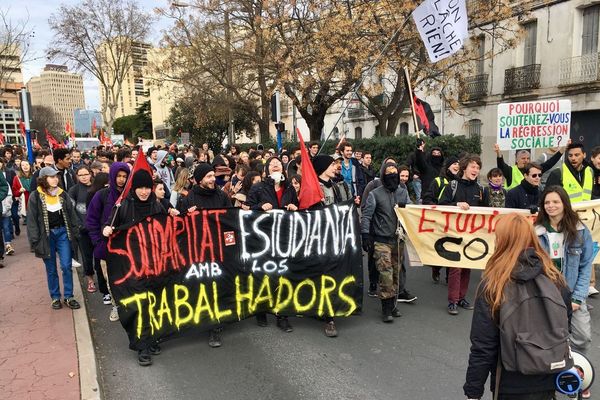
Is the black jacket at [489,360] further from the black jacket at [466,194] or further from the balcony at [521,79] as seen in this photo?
the balcony at [521,79]

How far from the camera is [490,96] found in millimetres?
21641

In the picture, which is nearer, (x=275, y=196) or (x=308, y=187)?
(x=308, y=187)

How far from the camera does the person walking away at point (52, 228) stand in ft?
17.7

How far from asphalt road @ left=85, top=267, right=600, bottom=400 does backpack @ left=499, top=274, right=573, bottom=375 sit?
1658 mm

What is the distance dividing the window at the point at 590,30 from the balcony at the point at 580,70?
16.4 inches

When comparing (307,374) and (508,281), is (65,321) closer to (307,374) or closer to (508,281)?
(307,374)

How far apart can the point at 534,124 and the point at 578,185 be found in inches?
136

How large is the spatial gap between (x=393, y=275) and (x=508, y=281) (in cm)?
313

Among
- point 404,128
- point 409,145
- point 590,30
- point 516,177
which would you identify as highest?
point 590,30

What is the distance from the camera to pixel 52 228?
5520 millimetres

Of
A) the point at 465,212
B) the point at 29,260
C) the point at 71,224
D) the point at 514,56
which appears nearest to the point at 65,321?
the point at 71,224

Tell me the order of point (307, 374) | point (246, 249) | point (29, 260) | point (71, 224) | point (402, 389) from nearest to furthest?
point (402, 389)
point (307, 374)
point (246, 249)
point (71, 224)
point (29, 260)

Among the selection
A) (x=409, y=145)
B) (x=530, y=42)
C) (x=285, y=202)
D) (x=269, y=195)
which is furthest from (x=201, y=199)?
(x=530, y=42)

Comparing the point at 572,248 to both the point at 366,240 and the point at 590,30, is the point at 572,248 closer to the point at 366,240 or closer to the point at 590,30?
the point at 366,240
